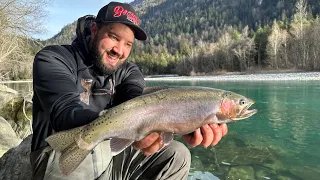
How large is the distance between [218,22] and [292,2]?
39237 mm

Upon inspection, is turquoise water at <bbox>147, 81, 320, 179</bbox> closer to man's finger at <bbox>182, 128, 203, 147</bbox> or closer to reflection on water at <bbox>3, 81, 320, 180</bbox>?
reflection on water at <bbox>3, 81, 320, 180</bbox>

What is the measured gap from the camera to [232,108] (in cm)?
248

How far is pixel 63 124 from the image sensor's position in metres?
2.29

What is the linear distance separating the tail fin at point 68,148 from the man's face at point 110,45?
1.17 metres

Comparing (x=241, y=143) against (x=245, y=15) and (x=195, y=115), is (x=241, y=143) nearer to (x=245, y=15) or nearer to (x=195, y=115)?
(x=195, y=115)

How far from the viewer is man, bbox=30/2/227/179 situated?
244 centimetres

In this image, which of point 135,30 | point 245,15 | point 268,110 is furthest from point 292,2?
point 135,30

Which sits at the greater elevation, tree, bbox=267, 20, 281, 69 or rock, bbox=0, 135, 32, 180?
tree, bbox=267, 20, 281, 69

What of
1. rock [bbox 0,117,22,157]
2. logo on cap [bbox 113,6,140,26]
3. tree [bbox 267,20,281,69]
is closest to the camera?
logo on cap [bbox 113,6,140,26]

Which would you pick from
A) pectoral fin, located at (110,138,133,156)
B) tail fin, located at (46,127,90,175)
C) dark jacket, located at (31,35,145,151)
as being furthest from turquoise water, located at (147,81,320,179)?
tail fin, located at (46,127,90,175)

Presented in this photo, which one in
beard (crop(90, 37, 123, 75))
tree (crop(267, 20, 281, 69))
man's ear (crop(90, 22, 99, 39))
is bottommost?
beard (crop(90, 37, 123, 75))

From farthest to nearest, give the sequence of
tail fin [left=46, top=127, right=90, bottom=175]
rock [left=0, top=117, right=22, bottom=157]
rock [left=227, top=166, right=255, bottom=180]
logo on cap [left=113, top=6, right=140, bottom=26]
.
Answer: rock [left=227, top=166, right=255, bottom=180] < rock [left=0, top=117, right=22, bottom=157] < logo on cap [left=113, top=6, right=140, bottom=26] < tail fin [left=46, top=127, right=90, bottom=175]

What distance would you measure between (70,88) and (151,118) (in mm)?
741

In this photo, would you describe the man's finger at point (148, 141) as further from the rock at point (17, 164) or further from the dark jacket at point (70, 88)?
the rock at point (17, 164)
